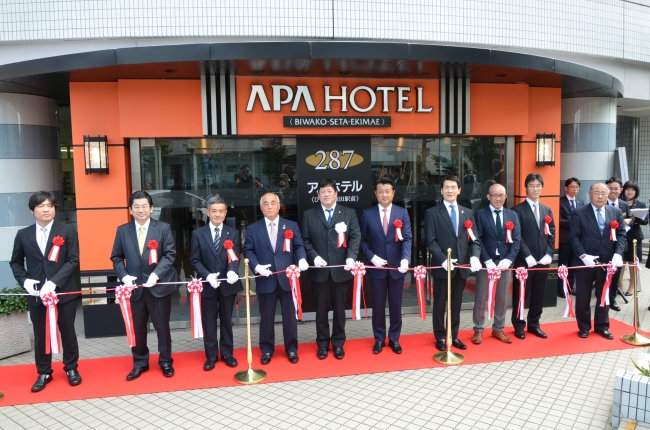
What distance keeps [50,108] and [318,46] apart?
4486mm

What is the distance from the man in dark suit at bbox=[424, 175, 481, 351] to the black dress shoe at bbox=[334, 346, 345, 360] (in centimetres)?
107

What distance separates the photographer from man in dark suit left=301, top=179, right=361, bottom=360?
522cm

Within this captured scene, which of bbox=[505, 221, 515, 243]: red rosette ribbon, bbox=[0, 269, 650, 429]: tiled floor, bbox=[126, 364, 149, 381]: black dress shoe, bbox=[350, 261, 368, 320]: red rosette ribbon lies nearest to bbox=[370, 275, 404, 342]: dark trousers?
bbox=[350, 261, 368, 320]: red rosette ribbon

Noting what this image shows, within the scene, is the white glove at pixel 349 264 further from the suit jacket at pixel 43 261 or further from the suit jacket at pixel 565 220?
the suit jacket at pixel 565 220

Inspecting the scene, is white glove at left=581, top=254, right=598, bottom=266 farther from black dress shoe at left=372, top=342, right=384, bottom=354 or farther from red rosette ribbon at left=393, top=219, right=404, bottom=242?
black dress shoe at left=372, top=342, right=384, bottom=354

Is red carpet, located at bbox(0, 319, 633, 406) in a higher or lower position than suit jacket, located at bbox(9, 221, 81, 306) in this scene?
lower

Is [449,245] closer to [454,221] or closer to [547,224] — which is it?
[454,221]

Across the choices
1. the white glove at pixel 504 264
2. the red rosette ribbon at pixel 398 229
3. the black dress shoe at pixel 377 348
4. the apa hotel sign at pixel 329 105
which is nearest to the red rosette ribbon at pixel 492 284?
the white glove at pixel 504 264

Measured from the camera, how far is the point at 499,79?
21.3ft

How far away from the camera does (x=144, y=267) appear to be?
189 inches

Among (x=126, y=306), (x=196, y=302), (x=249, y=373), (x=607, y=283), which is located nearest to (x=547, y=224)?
(x=607, y=283)

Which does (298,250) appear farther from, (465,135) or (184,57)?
(465,135)

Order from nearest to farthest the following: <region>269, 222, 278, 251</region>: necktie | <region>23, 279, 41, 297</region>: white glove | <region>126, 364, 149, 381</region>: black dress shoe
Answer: <region>23, 279, 41, 297</region>: white glove
<region>126, 364, 149, 381</region>: black dress shoe
<region>269, 222, 278, 251</region>: necktie

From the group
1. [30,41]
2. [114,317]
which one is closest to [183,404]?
[114,317]
